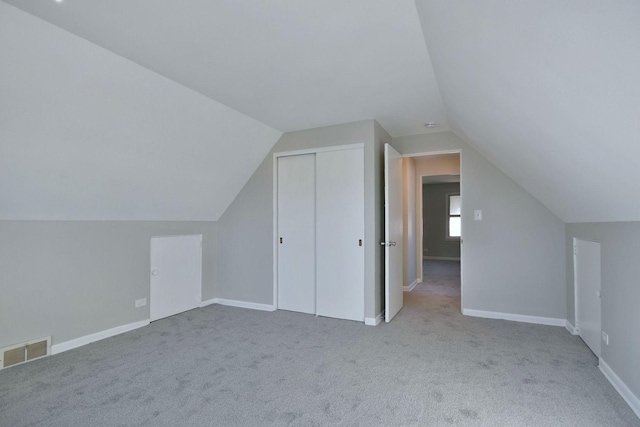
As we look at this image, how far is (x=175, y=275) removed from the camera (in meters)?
4.15

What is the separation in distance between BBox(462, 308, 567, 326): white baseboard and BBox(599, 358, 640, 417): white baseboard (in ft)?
3.96

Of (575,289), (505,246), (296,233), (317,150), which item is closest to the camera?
(575,289)

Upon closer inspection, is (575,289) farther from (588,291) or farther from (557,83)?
(557,83)

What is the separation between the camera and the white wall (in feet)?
6.84

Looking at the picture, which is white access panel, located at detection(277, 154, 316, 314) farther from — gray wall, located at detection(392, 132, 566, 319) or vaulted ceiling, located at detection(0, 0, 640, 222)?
gray wall, located at detection(392, 132, 566, 319)

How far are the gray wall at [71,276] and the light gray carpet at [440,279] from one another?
418 cm

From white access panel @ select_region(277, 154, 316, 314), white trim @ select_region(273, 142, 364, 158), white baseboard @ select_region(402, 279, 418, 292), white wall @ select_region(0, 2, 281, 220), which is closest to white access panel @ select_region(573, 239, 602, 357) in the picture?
white trim @ select_region(273, 142, 364, 158)

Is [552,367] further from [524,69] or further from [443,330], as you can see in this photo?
[524,69]

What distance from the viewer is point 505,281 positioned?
3.96 metres

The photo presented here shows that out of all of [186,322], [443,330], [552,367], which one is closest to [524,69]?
[552,367]

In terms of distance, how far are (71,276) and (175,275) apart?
1.18 m

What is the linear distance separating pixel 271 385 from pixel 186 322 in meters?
1.91

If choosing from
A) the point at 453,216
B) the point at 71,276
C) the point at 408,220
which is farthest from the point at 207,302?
the point at 453,216

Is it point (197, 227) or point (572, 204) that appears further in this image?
point (197, 227)
